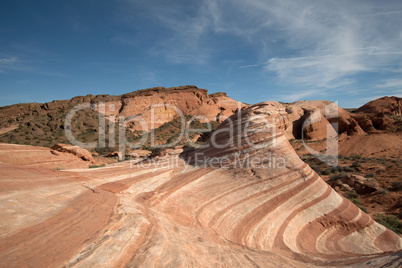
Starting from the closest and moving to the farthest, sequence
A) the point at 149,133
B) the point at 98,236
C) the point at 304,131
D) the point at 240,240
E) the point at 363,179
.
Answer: the point at 98,236
the point at 240,240
the point at 363,179
the point at 304,131
the point at 149,133

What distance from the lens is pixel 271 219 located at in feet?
18.2

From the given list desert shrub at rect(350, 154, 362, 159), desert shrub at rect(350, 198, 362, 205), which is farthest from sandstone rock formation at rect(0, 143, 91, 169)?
desert shrub at rect(350, 154, 362, 159)

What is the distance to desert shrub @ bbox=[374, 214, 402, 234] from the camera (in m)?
8.61

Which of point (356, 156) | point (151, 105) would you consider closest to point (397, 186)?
point (356, 156)

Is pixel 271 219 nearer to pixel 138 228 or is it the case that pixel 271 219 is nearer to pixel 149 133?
pixel 138 228

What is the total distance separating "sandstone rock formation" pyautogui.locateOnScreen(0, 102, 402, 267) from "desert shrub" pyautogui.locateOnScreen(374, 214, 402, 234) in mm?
3277

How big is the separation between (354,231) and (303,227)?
162 cm

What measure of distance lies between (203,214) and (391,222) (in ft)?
29.0

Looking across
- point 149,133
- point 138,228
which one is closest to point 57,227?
point 138,228

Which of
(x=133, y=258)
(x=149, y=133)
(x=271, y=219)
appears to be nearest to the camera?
(x=133, y=258)

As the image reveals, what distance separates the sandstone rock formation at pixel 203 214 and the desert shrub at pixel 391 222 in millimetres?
3277

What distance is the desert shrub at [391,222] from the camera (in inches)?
339

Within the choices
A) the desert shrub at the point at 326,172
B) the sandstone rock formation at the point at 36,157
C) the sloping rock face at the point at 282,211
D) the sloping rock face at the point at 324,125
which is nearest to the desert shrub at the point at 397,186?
the desert shrub at the point at 326,172

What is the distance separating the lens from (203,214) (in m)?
5.08
